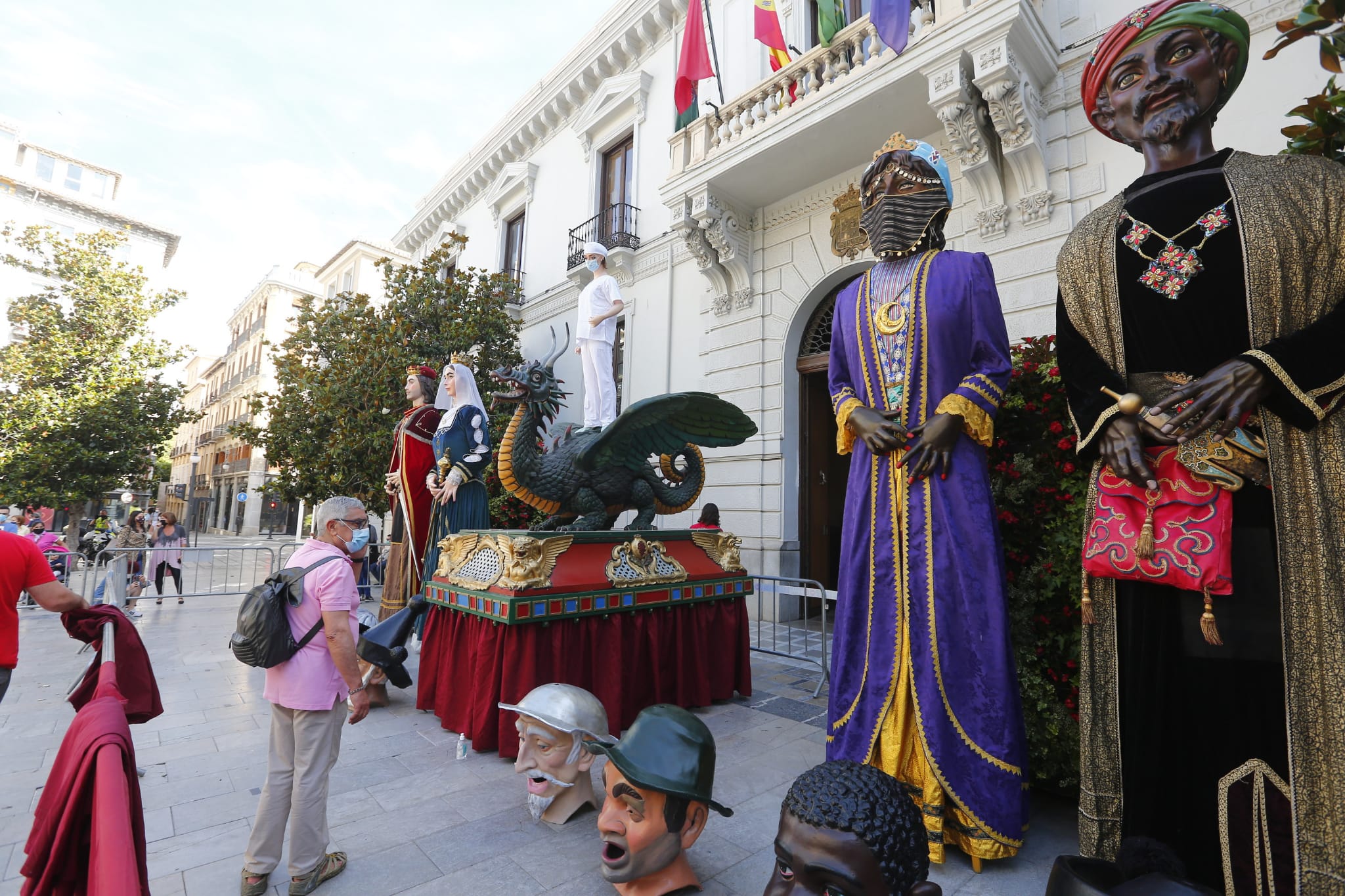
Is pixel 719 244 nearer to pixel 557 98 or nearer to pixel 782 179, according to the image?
pixel 782 179

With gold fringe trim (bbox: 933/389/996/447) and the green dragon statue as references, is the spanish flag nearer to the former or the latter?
the green dragon statue

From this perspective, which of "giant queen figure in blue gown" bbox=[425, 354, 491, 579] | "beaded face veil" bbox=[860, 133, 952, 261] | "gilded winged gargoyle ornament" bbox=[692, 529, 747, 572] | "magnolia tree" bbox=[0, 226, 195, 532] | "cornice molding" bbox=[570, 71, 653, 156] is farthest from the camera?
"magnolia tree" bbox=[0, 226, 195, 532]

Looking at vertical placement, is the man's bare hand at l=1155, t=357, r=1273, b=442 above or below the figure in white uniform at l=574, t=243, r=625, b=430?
below

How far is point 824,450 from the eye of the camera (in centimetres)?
933

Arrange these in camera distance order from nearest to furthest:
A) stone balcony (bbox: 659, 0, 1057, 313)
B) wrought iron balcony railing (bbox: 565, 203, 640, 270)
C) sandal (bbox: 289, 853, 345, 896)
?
sandal (bbox: 289, 853, 345, 896), stone balcony (bbox: 659, 0, 1057, 313), wrought iron balcony railing (bbox: 565, 203, 640, 270)

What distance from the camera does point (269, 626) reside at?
228 cm

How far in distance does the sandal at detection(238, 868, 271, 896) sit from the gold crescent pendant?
3.32 metres

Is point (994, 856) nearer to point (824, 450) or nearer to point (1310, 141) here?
point (1310, 141)

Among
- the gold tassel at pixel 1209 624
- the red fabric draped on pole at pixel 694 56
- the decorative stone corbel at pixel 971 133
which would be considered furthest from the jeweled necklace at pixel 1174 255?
the red fabric draped on pole at pixel 694 56

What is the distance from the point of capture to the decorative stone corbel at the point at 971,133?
20.4ft

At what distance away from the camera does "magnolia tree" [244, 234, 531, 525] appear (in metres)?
10.2

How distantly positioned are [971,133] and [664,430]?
500 centimetres

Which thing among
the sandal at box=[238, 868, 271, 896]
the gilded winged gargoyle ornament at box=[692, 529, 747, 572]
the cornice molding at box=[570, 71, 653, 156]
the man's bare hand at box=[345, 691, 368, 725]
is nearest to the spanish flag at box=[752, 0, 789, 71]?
the cornice molding at box=[570, 71, 653, 156]

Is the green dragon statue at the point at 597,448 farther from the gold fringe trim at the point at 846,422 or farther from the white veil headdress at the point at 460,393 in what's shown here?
the gold fringe trim at the point at 846,422
